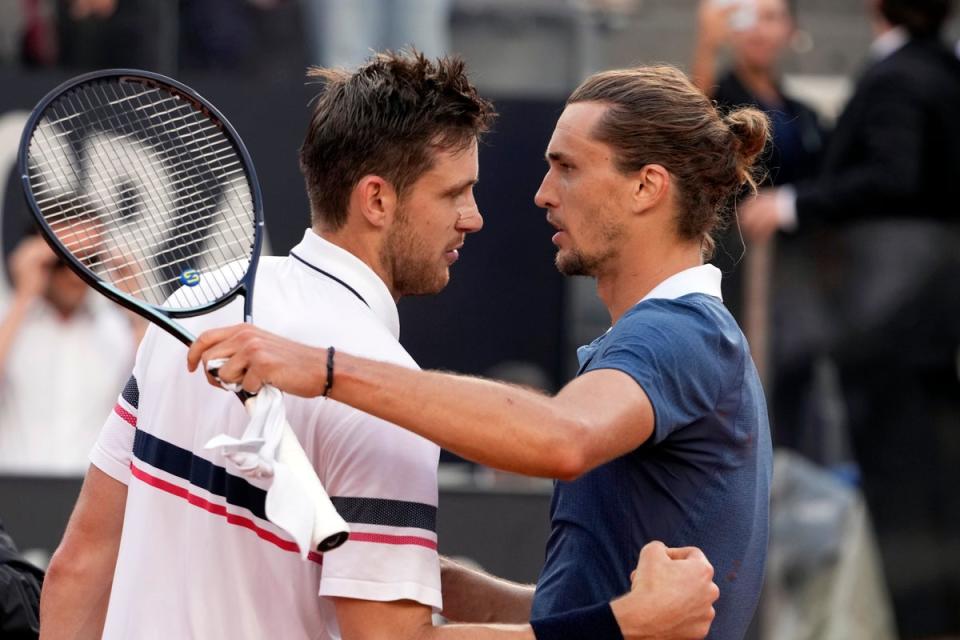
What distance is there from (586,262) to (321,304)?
2.01ft

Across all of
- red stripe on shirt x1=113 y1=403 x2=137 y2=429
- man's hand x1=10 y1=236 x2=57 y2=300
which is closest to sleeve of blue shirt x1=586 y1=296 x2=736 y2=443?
red stripe on shirt x1=113 y1=403 x2=137 y2=429

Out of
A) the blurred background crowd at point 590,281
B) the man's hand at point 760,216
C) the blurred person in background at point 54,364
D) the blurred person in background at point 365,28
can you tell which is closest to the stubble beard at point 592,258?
the blurred background crowd at point 590,281

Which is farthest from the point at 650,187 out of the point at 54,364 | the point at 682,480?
the point at 54,364

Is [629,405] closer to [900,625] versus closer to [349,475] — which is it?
[349,475]

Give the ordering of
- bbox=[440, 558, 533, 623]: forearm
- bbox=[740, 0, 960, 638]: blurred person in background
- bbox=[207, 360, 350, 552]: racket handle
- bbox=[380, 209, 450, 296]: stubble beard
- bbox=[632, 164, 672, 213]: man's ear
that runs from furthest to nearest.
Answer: bbox=[740, 0, 960, 638]: blurred person in background → bbox=[440, 558, 533, 623]: forearm → bbox=[632, 164, 672, 213]: man's ear → bbox=[380, 209, 450, 296]: stubble beard → bbox=[207, 360, 350, 552]: racket handle

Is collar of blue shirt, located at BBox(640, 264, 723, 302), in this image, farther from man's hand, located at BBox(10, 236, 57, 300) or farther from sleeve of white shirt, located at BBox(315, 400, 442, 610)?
man's hand, located at BBox(10, 236, 57, 300)

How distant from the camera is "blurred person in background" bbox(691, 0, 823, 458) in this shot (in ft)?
22.5

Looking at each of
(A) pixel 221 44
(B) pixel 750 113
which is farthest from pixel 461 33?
(B) pixel 750 113

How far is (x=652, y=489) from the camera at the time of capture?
3135 millimetres

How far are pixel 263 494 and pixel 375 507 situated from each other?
215 mm

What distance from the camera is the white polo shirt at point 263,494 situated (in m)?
2.91

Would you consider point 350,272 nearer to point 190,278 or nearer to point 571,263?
point 190,278

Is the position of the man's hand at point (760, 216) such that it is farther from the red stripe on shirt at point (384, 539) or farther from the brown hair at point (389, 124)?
the red stripe on shirt at point (384, 539)

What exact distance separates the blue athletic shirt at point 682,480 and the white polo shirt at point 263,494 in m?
0.34
